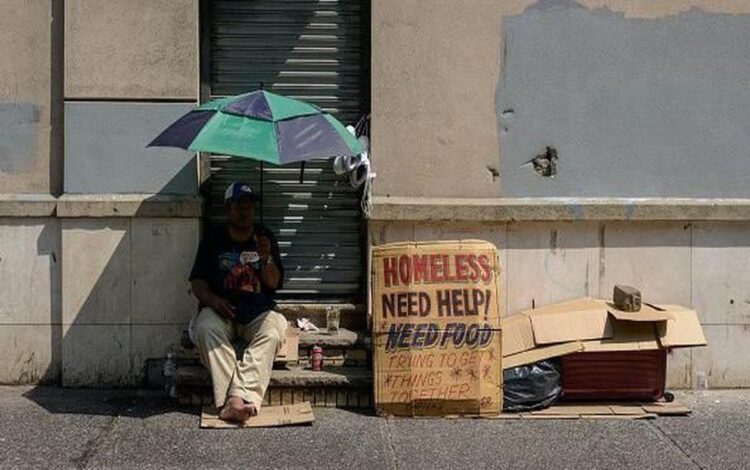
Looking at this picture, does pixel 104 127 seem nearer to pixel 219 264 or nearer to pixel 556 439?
pixel 219 264

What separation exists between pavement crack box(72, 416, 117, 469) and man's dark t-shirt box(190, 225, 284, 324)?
3.33ft

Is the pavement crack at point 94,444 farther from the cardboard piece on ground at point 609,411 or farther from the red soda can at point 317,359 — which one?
the cardboard piece on ground at point 609,411

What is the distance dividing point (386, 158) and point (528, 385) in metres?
1.85

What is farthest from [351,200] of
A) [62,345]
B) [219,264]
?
[62,345]

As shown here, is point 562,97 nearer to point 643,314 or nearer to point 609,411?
point 643,314

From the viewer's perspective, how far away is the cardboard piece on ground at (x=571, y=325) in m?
6.29

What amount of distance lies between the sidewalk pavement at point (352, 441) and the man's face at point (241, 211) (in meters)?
1.27

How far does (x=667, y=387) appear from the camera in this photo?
696 centimetres

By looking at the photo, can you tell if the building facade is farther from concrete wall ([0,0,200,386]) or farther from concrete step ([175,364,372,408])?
concrete step ([175,364,372,408])

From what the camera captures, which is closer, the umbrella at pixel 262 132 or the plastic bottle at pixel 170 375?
the umbrella at pixel 262 132

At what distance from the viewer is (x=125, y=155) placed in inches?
266

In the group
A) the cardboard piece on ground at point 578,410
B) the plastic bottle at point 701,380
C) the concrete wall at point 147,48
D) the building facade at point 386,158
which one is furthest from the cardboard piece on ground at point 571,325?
the concrete wall at point 147,48

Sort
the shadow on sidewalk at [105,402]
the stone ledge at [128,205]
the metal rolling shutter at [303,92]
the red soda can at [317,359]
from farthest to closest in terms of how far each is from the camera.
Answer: the metal rolling shutter at [303,92] < the stone ledge at [128,205] < the red soda can at [317,359] < the shadow on sidewalk at [105,402]

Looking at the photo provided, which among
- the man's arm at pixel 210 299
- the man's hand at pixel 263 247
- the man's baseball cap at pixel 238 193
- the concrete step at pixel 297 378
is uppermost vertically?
the man's baseball cap at pixel 238 193
